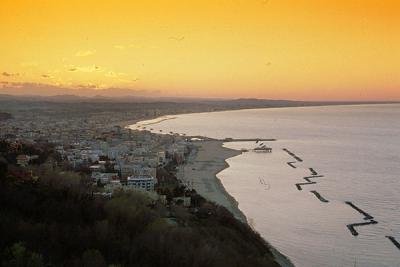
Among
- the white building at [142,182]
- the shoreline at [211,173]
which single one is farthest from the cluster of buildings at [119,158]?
the shoreline at [211,173]

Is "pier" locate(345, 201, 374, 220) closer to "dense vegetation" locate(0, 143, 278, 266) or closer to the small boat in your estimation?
"dense vegetation" locate(0, 143, 278, 266)

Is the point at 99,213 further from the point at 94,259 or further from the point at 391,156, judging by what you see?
the point at 391,156

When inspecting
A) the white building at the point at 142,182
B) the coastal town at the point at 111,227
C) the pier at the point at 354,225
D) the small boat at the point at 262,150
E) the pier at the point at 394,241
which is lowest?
the small boat at the point at 262,150

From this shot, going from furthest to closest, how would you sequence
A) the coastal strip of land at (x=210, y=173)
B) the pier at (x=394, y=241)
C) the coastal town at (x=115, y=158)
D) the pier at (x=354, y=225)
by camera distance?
1. the coastal town at (x=115, y=158)
2. the coastal strip of land at (x=210, y=173)
3. the pier at (x=354, y=225)
4. the pier at (x=394, y=241)

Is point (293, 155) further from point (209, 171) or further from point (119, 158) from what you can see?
point (119, 158)

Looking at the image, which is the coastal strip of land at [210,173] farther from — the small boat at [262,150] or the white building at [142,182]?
the white building at [142,182]

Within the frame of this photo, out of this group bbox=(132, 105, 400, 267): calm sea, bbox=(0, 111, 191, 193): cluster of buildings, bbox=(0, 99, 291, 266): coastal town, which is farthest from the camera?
bbox=(0, 111, 191, 193): cluster of buildings

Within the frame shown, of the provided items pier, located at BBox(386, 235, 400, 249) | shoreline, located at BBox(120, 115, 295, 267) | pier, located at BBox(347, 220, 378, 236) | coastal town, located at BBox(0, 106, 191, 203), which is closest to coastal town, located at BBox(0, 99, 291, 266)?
shoreline, located at BBox(120, 115, 295, 267)

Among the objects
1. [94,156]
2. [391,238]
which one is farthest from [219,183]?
[391,238]
